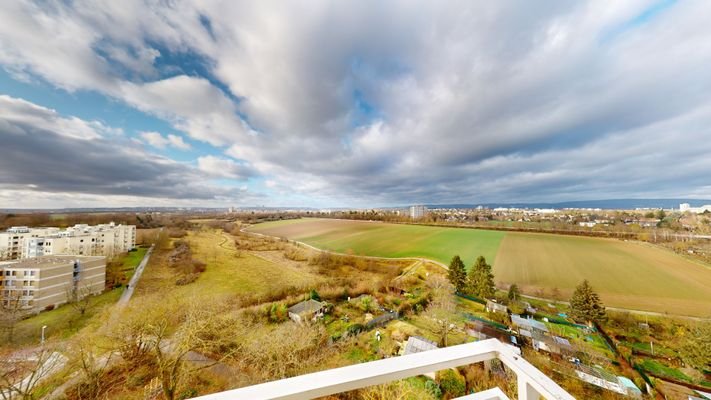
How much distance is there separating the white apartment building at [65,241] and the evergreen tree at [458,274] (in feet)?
42.9

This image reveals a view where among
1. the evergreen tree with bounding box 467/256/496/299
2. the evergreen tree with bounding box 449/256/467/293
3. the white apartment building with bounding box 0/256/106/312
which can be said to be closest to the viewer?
→ the white apartment building with bounding box 0/256/106/312

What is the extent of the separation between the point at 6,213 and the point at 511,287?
16832 mm

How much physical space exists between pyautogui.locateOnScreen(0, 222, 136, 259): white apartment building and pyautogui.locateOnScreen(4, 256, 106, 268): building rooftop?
490mm

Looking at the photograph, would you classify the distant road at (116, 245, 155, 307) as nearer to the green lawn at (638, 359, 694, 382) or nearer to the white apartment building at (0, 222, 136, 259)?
the white apartment building at (0, 222, 136, 259)

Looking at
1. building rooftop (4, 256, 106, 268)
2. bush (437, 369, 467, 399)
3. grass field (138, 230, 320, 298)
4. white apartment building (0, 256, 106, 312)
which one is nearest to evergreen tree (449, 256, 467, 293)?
bush (437, 369, 467, 399)

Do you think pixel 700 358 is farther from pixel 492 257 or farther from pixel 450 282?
pixel 450 282

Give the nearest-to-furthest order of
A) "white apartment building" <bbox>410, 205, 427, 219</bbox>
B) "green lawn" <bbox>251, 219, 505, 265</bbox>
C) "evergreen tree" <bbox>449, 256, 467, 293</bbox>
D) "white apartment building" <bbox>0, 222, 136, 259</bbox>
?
"white apartment building" <bbox>0, 222, 136, 259</bbox> → "evergreen tree" <bbox>449, 256, 467, 293</bbox> → "green lawn" <bbox>251, 219, 505, 265</bbox> → "white apartment building" <bbox>410, 205, 427, 219</bbox>

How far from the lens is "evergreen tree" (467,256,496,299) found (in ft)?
27.2

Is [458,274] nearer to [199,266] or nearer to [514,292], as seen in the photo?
[514,292]

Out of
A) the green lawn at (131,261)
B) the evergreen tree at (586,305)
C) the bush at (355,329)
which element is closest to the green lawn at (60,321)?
the green lawn at (131,261)

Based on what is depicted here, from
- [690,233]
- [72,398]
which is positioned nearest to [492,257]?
[690,233]

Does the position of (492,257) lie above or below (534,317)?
above

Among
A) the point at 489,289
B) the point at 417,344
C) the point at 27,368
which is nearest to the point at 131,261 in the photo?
the point at 27,368

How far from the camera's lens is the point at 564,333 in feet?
21.3
